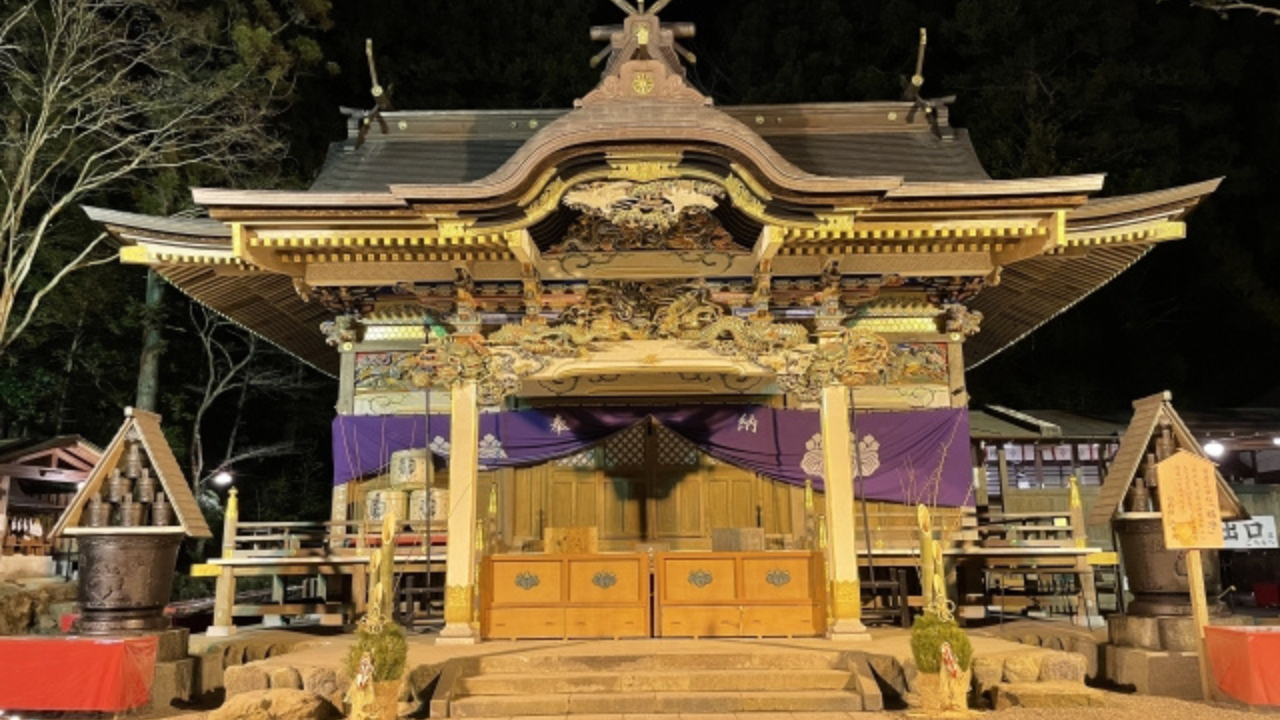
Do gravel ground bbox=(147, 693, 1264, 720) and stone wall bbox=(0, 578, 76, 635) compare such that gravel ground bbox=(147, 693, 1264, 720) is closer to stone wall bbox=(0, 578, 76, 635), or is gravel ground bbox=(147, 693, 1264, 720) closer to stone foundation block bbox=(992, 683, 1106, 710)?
stone foundation block bbox=(992, 683, 1106, 710)

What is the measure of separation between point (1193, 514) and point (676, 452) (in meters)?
6.57

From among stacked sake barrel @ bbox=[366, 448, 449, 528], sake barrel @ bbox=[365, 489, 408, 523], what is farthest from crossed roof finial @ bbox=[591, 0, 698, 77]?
sake barrel @ bbox=[365, 489, 408, 523]

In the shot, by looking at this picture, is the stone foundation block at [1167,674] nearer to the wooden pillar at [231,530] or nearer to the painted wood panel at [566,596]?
the painted wood panel at [566,596]

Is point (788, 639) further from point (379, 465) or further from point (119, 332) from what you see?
point (119, 332)

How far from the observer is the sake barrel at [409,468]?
11.4m

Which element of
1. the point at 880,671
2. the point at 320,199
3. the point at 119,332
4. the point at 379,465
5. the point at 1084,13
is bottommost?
the point at 880,671

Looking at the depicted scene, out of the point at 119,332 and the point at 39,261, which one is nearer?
the point at 39,261

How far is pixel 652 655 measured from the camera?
785 cm

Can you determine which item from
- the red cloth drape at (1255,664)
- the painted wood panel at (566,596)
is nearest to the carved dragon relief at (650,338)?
the painted wood panel at (566,596)

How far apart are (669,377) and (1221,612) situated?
6702 mm

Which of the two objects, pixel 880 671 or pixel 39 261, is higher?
pixel 39 261

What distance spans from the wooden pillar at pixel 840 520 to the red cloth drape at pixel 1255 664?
3.05m

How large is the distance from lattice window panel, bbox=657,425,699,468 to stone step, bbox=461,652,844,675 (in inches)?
187

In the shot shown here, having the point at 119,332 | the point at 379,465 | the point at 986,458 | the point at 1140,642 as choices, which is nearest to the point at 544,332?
the point at 379,465
